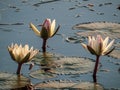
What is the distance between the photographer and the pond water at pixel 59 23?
8.88ft

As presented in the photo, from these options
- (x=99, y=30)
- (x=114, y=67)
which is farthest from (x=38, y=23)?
(x=114, y=67)

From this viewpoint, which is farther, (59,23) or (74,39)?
(59,23)

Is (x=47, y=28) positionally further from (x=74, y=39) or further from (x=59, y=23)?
(x=59, y=23)

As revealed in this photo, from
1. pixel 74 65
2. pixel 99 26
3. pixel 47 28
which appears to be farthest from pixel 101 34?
pixel 74 65

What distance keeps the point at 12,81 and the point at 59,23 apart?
4.96 ft

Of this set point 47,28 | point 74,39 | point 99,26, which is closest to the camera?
point 47,28

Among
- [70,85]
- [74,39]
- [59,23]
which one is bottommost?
[70,85]

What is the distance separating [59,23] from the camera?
3887 millimetres

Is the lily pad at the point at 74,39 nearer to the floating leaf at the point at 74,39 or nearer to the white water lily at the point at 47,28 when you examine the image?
the floating leaf at the point at 74,39

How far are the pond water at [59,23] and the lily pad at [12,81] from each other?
76 mm

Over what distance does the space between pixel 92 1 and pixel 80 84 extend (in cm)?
252

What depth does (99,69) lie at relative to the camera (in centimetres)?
275

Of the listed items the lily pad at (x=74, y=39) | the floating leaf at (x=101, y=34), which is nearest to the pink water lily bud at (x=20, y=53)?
the lily pad at (x=74, y=39)

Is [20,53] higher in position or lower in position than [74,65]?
higher
